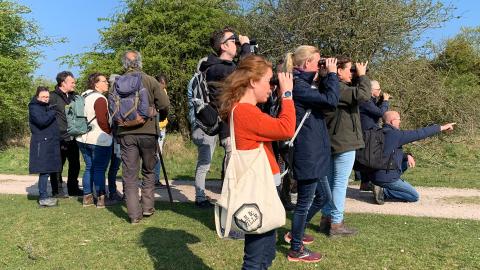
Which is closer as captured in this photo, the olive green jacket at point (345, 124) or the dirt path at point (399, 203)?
the olive green jacket at point (345, 124)

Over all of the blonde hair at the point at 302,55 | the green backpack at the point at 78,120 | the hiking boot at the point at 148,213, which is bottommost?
the hiking boot at the point at 148,213

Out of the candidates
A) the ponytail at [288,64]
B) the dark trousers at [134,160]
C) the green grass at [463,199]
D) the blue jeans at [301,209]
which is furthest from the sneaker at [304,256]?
the green grass at [463,199]

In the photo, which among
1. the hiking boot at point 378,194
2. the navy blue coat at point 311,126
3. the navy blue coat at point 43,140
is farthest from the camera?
the navy blue coat at point 43,140

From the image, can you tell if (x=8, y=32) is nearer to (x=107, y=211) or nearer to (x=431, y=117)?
(x=107, y=211)

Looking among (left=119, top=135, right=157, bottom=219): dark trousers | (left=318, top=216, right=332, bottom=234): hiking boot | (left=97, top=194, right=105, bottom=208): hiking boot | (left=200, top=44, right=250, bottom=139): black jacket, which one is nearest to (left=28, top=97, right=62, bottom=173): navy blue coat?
(left=97, top=194, right=105, bottom=208): hiking boot

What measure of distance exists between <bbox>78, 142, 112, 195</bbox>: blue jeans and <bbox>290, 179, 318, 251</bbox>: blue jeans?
370 cm

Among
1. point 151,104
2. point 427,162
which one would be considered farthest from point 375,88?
point 427,162

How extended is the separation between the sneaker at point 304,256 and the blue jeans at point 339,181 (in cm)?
79

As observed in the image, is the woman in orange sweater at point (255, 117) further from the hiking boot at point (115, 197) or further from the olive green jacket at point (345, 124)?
the hiking boot at point (115, 197)

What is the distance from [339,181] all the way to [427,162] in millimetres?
7403

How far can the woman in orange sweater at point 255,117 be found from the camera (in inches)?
139

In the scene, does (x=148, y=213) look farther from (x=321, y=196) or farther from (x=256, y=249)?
(x=256, y=249)

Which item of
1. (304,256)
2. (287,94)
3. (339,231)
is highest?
(287,94)

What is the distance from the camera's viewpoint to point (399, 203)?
715cm
